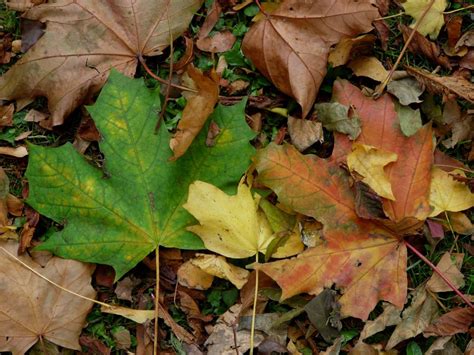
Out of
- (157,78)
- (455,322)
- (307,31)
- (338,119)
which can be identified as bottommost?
(455,322)

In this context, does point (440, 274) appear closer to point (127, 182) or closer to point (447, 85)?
point (447, 85)

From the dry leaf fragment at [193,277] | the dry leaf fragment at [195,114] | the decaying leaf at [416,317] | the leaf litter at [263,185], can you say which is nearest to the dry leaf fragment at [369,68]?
the leaf litter at [263,185]

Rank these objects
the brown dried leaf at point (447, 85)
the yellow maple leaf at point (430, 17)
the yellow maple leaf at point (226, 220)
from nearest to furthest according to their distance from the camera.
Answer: the yellow maple leaf at point (226, 220) → the brown dried leaf at point (447, 85) → the yellow maple leaf at point (430, 17)

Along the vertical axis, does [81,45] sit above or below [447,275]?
above

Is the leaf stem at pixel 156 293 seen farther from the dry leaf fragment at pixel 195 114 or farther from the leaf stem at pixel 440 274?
the leaf stem at pixel 440 274

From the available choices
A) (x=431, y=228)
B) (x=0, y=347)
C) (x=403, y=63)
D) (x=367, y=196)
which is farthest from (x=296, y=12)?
(x=0, y=347)

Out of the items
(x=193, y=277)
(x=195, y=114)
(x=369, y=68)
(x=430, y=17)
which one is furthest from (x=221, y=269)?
(x=430, y=17)
